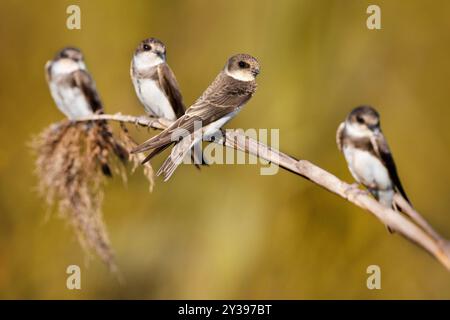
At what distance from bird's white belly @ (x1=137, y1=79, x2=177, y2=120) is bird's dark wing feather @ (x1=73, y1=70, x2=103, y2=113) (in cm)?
44

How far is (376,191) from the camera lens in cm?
235

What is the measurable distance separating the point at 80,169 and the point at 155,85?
851 millimetres

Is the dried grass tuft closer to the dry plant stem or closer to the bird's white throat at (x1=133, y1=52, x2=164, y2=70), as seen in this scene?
the dry plant stem

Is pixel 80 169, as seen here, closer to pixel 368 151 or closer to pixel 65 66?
pixel 368 151

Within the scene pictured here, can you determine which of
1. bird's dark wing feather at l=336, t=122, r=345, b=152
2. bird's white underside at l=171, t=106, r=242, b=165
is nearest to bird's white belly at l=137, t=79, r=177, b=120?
bird's white underside at l=171, t=106, r=242, b=165

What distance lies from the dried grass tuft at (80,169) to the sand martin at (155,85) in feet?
2.14

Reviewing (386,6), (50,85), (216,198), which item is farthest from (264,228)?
(50,85)

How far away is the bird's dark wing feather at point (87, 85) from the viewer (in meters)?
3.50

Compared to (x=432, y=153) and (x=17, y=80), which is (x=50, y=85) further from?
(x=432, y=153)

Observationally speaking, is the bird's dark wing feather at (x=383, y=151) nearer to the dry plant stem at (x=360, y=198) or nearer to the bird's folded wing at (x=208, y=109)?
the dry plant stem at (x=360, y=198)

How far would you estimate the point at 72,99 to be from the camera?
3.54 m

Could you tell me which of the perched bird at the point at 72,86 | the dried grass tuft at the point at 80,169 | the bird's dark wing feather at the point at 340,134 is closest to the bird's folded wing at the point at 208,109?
the dried grass tuft at the point at 80,169

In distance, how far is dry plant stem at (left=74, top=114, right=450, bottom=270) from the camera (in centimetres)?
150

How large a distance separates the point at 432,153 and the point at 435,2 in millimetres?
752
